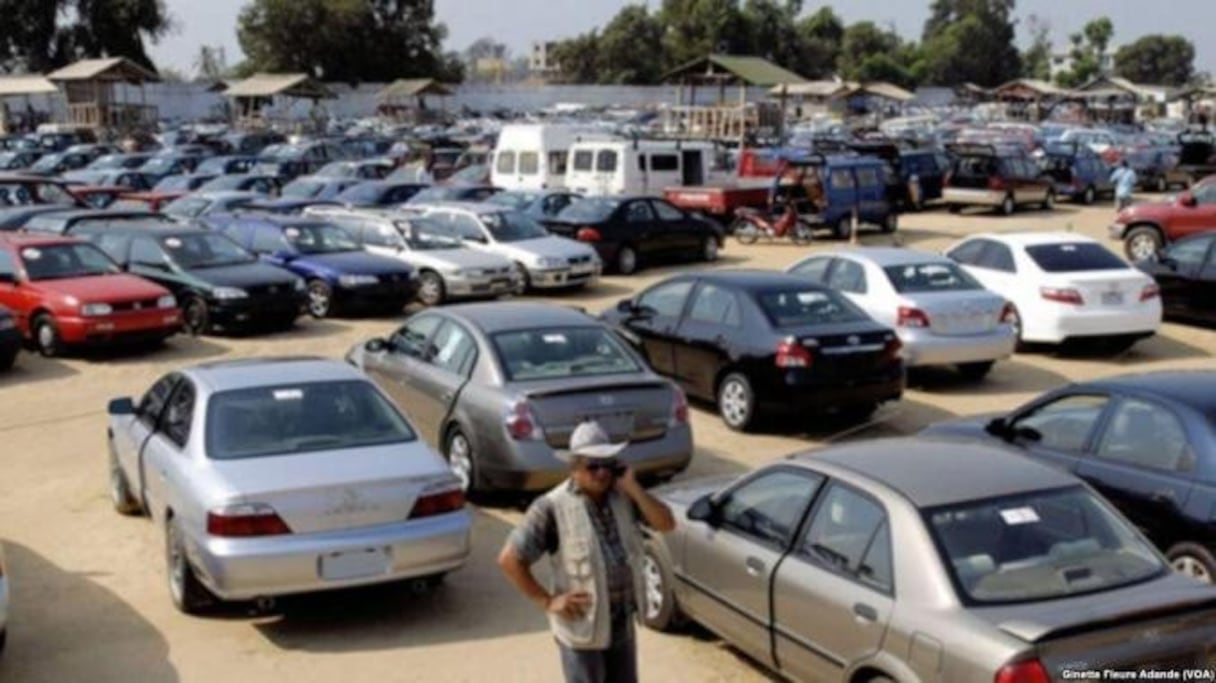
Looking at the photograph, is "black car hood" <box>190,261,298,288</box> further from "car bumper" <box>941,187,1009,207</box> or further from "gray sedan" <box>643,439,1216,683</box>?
"car bumper" <box>941,187,1009,207</box>

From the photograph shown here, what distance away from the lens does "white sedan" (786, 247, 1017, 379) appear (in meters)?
15.4

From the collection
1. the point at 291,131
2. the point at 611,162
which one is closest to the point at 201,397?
the point at 611,162

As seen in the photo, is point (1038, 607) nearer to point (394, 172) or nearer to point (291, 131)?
point (394, 172)

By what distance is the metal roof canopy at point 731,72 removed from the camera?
2083 inches

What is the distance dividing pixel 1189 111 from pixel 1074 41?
258 feet

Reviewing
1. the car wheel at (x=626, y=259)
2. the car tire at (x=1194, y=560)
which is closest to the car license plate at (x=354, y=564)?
the car tire at (x=1194, y=560)

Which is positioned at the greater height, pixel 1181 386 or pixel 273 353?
pixel 1181 386

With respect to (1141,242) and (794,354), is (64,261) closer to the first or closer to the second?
(794,354)

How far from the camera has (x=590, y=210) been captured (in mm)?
26000

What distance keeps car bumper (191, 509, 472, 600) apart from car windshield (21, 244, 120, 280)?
11387mm

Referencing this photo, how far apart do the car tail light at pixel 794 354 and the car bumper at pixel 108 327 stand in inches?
346

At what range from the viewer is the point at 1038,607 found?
578 cm

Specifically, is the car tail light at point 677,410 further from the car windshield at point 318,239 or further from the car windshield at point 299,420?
the car windshield at point 318,239

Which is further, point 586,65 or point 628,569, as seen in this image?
point 586,65
